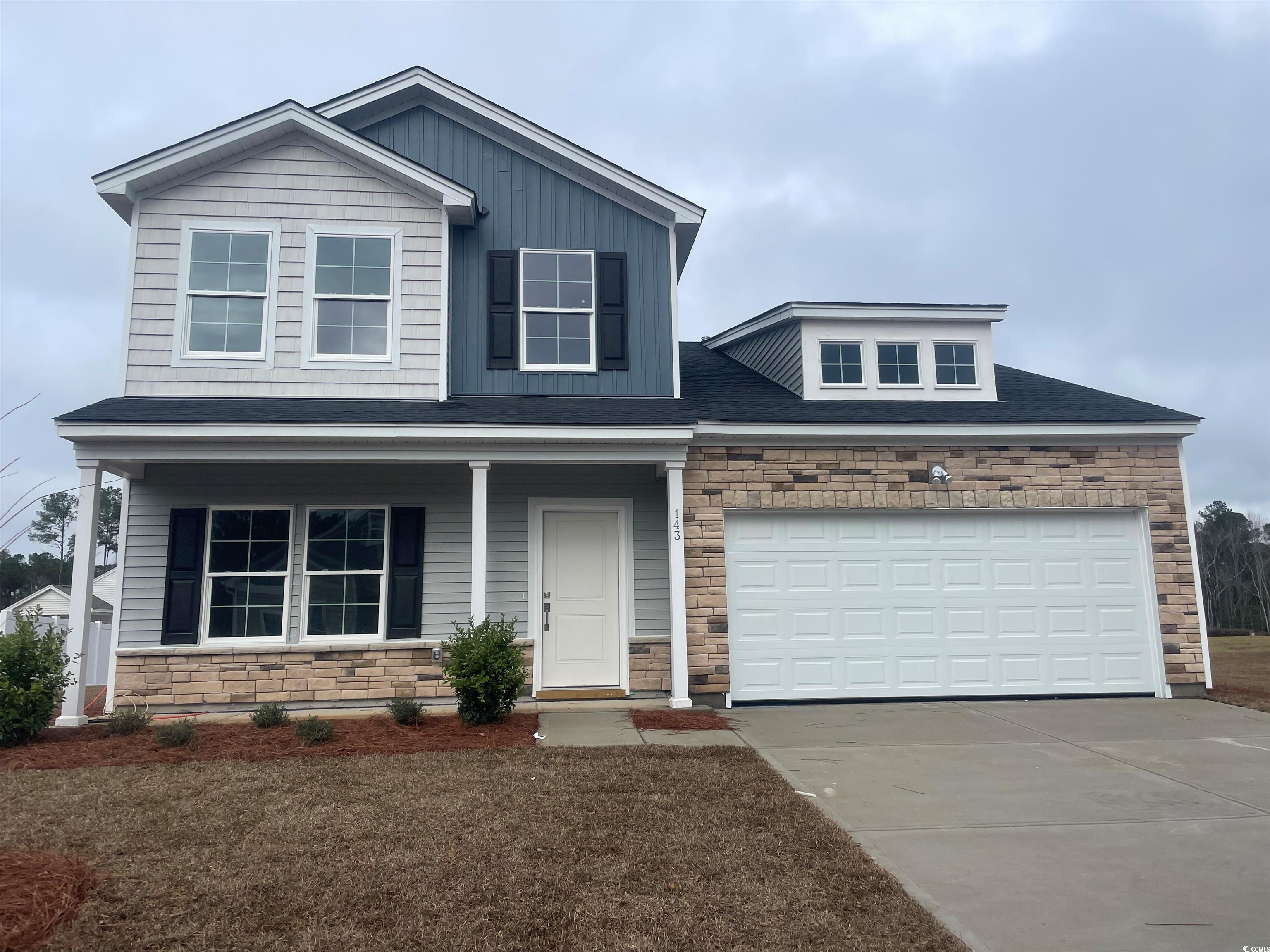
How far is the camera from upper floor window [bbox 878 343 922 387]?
10.8 m

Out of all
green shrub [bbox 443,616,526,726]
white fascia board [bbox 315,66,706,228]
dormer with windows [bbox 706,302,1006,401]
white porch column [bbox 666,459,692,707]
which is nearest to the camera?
green shrub [bbox 443,616,526,726]

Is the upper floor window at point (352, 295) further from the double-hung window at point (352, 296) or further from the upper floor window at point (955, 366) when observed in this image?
the upper floor window at point (955, 366)

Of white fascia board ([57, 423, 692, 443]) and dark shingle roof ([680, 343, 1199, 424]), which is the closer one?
white fascia board ([57, 423, 692, 443])

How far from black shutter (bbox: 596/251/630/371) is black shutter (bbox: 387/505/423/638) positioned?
9.35 feet

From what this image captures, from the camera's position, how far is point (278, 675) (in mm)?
8812

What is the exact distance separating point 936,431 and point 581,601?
14.9 feet

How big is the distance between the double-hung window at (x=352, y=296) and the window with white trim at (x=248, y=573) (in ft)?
6.60

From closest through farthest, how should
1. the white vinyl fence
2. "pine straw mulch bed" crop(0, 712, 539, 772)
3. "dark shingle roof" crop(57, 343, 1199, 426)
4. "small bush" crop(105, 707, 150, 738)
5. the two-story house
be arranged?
"pine straw mulch bed" crop(0, 712, 539, 772) → "small bush" crop(105, 707, 150, 738) → "dark shingle roof" crop(57, 343, 1199, 426) → the two-story house → the white vinyl fence

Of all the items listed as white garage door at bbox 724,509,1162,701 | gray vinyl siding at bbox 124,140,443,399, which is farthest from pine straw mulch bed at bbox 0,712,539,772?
gray vinyl siding at bbox 124,140,443,399

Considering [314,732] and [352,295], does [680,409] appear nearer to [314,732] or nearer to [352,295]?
[352,295]

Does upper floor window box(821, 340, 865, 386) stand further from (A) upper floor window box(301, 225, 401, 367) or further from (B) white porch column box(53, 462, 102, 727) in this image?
(B) white porch column box(53, 462, 102, 727)

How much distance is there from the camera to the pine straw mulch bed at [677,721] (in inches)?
300

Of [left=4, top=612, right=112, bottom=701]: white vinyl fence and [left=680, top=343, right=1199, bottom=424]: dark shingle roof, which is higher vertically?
[left=680, top=343, right=1199, bottom=424]: dark shingle roof

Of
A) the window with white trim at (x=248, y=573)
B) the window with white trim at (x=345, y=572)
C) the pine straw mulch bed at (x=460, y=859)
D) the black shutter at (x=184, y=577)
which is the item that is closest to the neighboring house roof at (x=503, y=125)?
the window with white trim at (x=345, y=572)
